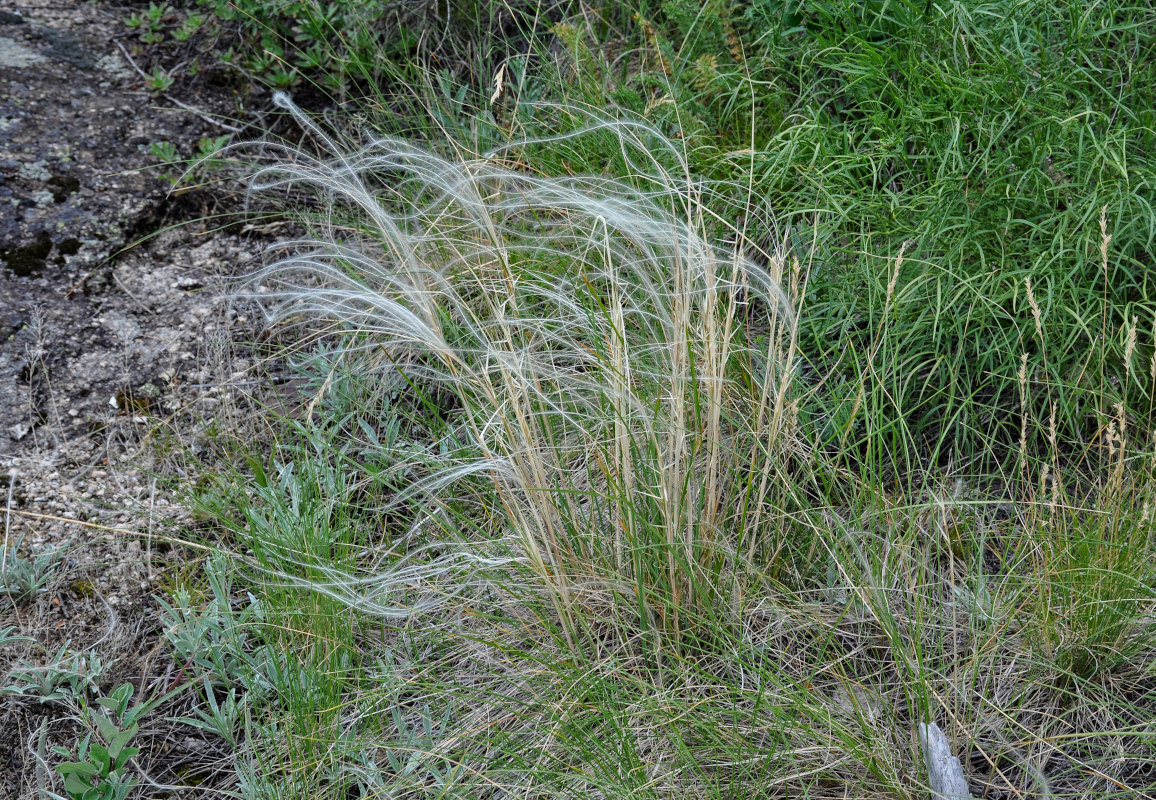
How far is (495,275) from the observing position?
2.70 m

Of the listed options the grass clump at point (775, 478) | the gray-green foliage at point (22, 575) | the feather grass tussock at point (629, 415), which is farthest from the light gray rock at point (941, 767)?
the gray-green foliage at point (22, 575)

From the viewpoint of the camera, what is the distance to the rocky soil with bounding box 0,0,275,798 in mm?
2170

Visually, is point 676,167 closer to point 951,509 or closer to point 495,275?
point 495,275

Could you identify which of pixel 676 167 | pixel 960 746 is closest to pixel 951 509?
pixel 960 746

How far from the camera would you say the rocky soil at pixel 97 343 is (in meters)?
2.17

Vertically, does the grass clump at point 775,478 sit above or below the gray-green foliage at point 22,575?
above

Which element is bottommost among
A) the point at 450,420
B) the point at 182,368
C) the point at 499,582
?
the point at 182,368

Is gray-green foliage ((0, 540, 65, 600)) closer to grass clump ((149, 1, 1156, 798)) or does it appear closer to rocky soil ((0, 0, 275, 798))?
rocky soil ((0, 0, 275, 798))

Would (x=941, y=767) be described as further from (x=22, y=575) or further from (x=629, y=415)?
(x=22, y=575)

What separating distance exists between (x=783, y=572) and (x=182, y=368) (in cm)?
190

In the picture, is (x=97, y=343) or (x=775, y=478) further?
(x=97, y=343)

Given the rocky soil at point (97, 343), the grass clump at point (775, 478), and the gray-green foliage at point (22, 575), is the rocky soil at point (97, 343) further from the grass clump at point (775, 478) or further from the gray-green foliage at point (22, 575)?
the grass clump at point (775, 478)

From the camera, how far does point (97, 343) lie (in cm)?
289

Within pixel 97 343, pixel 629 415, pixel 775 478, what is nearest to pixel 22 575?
pixel 97 343
